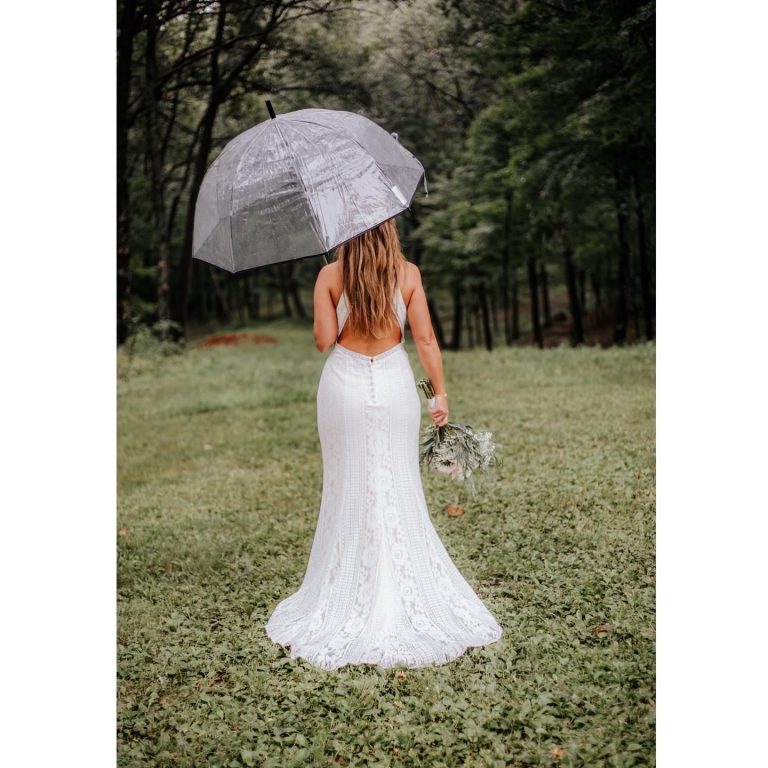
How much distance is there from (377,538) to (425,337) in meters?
1.03

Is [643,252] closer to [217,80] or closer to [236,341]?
[217,80]

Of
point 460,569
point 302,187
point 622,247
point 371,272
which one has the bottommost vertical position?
point 460,569

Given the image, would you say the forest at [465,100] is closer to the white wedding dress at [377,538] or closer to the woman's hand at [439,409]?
the woman's hand at [439,409]

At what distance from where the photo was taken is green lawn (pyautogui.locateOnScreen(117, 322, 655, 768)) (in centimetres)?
311

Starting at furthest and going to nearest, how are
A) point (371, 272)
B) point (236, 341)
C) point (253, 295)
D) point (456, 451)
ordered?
point (253, 295) → point (236, 341) → point (456, 451) → point (371, 272)

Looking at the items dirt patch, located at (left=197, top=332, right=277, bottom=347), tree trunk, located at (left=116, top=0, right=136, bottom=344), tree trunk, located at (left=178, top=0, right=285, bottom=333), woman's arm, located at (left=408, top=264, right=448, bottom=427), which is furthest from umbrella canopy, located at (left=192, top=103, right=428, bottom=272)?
dirt patch, located at (left=197, top=332, right=277, bottom=347)

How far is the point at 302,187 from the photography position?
3570mm

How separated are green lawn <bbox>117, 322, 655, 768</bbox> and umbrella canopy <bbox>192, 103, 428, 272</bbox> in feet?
6.63

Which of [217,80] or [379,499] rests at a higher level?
[217,80]

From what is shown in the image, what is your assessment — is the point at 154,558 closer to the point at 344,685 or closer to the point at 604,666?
the point at 344,685

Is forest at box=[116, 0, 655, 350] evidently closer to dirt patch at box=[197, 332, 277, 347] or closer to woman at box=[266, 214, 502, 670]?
dirt patch at box=[197, 332, 277, 347]

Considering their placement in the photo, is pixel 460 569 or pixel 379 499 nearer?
pixel 379 499

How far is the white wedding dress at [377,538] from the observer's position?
371 centimetres

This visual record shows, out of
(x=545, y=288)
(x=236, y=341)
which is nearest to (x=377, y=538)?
(x=236, y=341)
